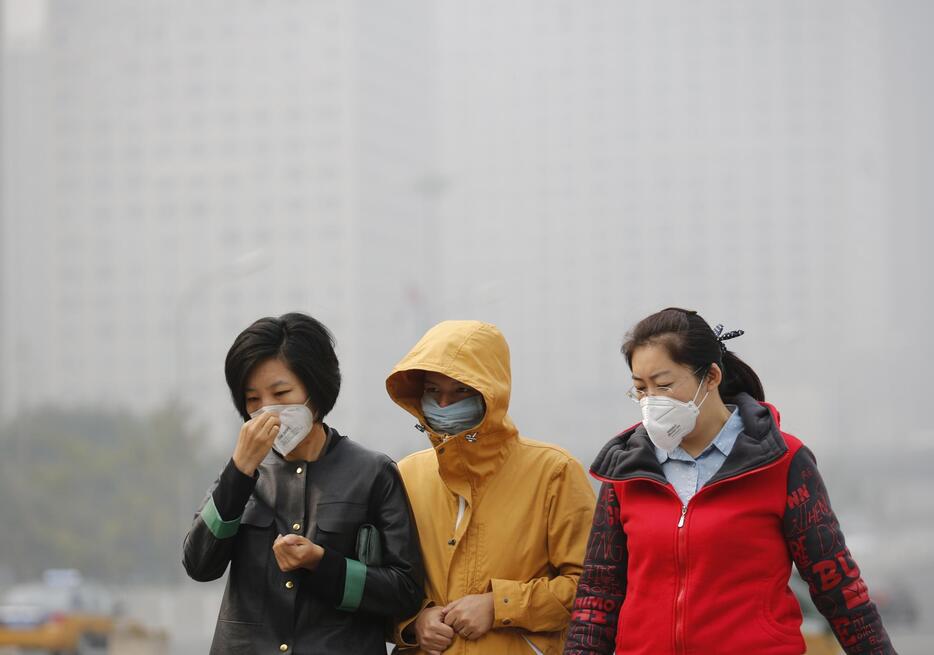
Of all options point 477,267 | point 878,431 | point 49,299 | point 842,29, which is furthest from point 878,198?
point 49,299

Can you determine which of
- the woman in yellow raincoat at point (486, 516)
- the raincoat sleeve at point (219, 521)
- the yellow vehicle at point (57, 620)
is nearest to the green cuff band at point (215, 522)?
the raincoat sleeve at point (219, 521)

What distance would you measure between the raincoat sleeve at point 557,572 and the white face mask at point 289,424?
0.63m

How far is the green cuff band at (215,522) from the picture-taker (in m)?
2.95

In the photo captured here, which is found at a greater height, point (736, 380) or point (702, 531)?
point (736, 380)

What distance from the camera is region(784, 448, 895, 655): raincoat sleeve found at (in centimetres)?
270

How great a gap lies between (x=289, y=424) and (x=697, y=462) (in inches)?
39.5

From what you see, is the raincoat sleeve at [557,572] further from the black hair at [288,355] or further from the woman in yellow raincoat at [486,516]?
the black hair at [288,355]

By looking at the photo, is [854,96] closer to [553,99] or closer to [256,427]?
[553,99]

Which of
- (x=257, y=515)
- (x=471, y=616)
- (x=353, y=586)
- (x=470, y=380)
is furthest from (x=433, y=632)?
(x=470, y=380)

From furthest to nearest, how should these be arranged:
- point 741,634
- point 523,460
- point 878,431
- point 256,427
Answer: point 878,431
point 523,460
point 256,427
point 741,634

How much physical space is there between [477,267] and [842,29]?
2011 cm

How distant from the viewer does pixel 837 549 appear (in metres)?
2.74

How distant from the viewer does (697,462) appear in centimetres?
289

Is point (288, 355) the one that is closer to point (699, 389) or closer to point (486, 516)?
point (486, 516)
